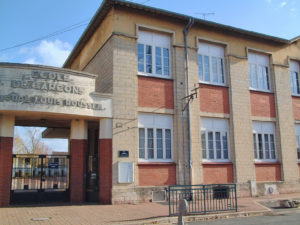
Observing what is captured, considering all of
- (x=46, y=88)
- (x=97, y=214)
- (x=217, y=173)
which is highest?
(x=46, y=88)

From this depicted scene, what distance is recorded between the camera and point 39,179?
13.3 meters

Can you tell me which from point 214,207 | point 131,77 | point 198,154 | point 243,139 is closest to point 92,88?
point 131,77

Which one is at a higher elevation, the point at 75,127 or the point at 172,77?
the point at 172,77

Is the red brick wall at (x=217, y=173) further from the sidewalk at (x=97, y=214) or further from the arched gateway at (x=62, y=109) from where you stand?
the arched gateway at (x=62, y=109)

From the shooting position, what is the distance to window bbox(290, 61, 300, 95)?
1913 cm

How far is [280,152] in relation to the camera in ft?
56.3

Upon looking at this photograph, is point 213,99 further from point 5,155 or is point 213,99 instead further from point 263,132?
point 5,155

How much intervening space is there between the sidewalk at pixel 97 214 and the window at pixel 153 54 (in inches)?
240

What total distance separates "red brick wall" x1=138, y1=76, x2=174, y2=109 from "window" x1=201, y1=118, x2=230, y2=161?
2.20 m

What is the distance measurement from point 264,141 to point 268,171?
1.62 metres

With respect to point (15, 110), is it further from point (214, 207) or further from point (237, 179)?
point (237, 179)

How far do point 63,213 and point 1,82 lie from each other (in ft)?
17.6

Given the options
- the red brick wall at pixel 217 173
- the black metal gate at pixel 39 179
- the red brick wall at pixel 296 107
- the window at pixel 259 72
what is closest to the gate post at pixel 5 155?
the black metal gate at pixel 39 179

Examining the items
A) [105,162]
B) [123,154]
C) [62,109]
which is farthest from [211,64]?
[62,109]
